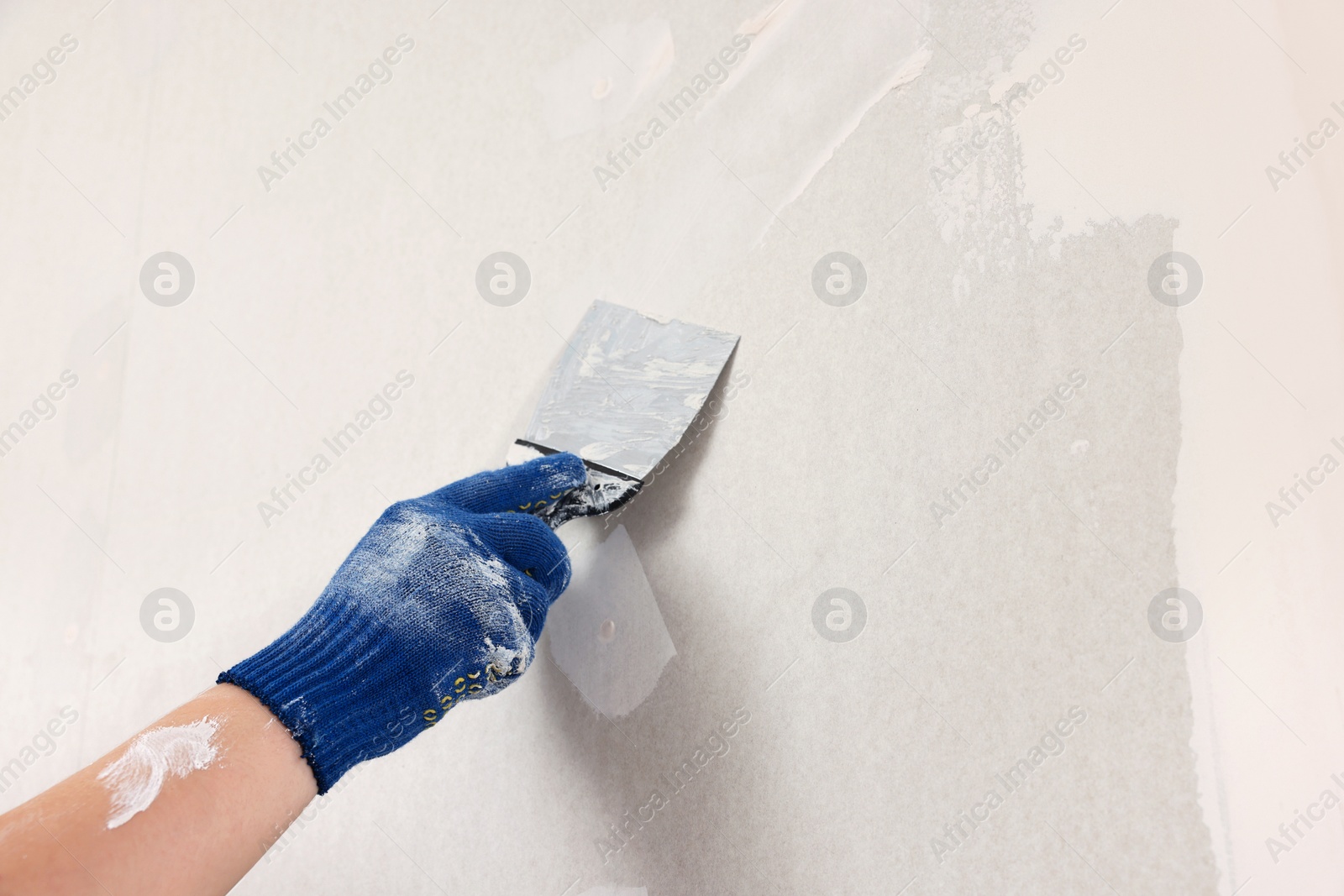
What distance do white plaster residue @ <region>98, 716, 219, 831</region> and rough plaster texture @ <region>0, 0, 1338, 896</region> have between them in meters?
0.48

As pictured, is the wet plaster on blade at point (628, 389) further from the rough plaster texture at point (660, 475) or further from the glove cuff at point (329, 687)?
the glove cuff at point (329, 687)

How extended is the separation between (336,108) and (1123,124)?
1391mm

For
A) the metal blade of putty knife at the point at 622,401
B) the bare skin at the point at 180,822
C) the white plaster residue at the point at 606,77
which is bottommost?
the bare skin at the point at 180,822

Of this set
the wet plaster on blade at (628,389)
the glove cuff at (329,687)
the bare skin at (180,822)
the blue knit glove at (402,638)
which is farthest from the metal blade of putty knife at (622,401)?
the bare skin at (180,822)

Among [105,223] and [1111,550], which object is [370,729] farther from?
[105,223]

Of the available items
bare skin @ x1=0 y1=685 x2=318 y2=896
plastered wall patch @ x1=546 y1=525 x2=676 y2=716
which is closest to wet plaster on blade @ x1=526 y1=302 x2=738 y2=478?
plastered wall patch @ x1=546 y1=525 x2=676 y2=716

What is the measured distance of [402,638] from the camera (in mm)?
967

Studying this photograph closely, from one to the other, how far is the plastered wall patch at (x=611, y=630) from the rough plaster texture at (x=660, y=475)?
0.03 metres

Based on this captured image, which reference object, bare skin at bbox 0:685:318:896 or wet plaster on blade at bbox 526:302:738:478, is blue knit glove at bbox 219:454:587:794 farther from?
wet plaster on blade at bbox 526:302:738:478

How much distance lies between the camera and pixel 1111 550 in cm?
94

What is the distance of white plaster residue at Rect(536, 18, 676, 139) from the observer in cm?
140

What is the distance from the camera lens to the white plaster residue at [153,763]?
77 cm

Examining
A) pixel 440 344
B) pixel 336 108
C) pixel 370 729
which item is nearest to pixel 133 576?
pixel 440 344

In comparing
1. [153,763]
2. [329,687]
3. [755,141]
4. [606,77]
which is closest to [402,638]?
[329,687]
